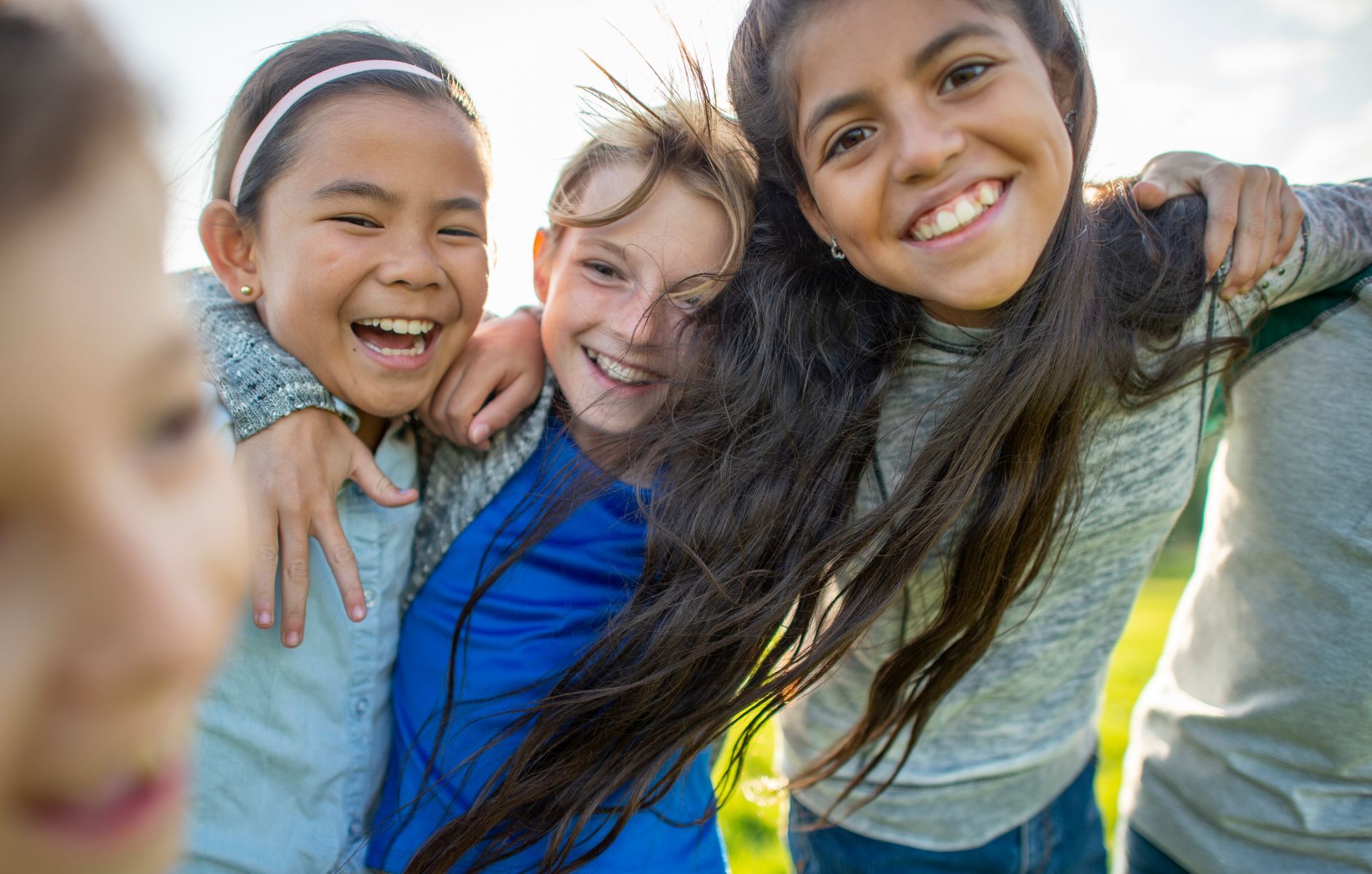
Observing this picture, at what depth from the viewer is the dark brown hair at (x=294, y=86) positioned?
63.4 inches

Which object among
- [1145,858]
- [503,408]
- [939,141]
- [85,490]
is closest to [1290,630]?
[1145,858]

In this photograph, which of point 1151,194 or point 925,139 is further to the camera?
point 1151,194

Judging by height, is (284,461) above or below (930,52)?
below

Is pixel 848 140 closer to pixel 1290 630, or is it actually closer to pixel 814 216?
pixel 814 216

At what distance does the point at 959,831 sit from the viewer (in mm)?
1824

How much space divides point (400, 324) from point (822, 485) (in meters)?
0.90

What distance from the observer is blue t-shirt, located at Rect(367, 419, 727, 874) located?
1.55 m

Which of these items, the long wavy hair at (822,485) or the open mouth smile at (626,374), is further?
the open mouth smile at (626,374)

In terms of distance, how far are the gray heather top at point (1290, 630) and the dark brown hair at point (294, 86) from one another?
1.80 meters

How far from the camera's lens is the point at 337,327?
5.30 ft

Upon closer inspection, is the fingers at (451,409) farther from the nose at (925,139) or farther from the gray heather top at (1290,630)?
the gray heather top at (1290,630)

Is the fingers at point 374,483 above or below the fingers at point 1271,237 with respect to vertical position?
below

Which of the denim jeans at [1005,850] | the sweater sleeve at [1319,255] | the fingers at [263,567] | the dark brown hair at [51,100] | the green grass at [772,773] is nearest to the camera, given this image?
the dark brown hair at [51,100]

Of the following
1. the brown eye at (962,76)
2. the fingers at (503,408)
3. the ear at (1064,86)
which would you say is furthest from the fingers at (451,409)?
the ear at (1064,86)
